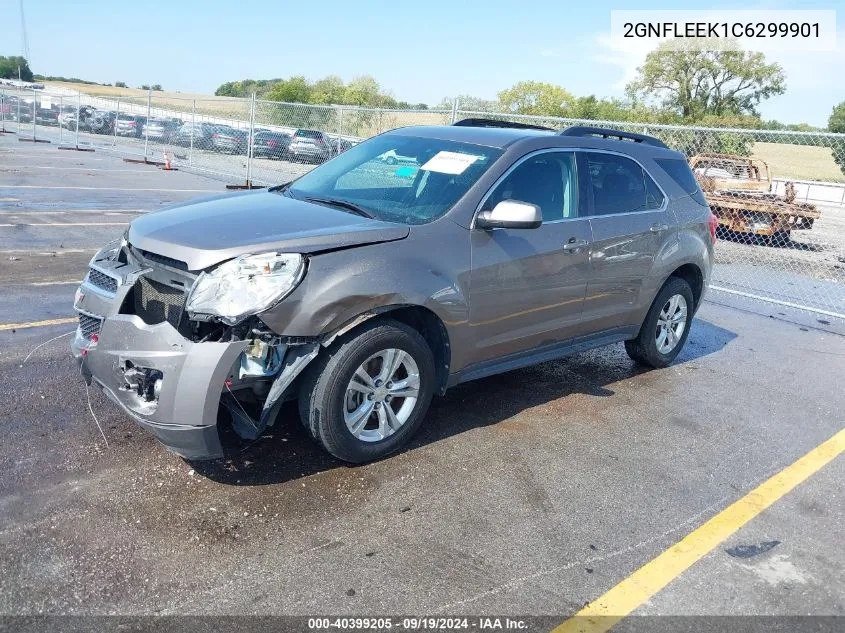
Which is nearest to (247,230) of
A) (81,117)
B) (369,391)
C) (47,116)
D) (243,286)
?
(243,286)

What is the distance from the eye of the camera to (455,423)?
473 cm

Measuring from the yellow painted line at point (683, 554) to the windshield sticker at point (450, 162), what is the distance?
2.49 meters

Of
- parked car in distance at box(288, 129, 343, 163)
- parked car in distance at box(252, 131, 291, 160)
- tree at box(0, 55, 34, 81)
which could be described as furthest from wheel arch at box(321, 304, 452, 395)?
tree at box(0, 55, 34, 81)

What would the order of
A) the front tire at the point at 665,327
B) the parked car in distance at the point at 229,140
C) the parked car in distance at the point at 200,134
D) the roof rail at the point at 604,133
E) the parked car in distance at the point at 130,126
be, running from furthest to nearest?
the parked car in distance at the point at 130,126
the parked car in distance at the point at 200,134
the parked car in distance at the point at 229,140
the front tire at the point at 665,327
the roof rail at the point at 604,133

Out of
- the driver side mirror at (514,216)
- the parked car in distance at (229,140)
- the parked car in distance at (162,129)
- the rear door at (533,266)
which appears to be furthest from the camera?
the parked car in distance at (162,129)

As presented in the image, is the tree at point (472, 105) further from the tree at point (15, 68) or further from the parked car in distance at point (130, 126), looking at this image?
the tree at point (15, 68)

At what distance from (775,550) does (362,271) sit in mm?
2448

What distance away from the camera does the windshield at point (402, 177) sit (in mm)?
4383

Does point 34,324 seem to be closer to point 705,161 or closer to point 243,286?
point 243,286

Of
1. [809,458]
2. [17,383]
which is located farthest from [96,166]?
[809,458]

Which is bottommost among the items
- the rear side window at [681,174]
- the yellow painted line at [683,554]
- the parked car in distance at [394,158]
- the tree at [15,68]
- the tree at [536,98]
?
the yellow painted line at [683,554]

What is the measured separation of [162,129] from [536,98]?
4900 centimetres

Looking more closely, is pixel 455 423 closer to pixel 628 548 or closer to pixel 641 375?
pixel 628 548

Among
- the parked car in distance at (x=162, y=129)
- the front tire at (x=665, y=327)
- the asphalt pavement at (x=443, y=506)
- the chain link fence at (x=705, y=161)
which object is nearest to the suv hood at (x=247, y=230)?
the asphalt pavement at (x=443, y=506)
